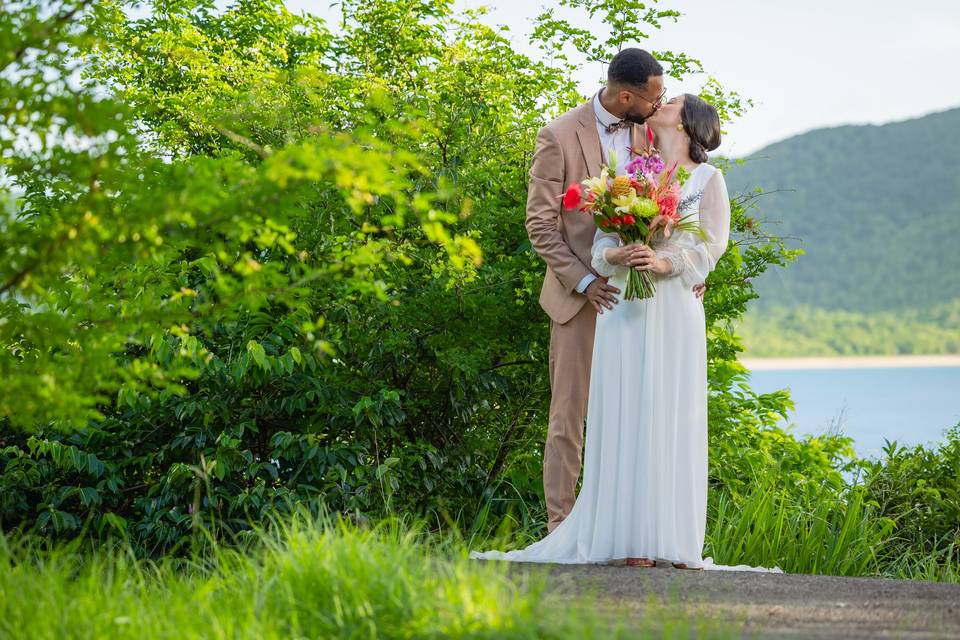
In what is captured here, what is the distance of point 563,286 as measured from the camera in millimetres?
5125

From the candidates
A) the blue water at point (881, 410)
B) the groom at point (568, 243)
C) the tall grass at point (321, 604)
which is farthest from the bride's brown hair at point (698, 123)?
the blue water at point (881, 410)

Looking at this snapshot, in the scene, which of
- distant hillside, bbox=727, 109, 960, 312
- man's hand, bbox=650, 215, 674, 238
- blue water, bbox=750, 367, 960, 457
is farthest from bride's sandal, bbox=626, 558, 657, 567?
distant hillside, bbox=727, 109, 960, 312

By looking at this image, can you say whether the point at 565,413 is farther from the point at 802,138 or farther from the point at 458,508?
the point at 802,138

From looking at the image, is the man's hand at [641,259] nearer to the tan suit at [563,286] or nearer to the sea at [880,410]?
the tan suit at [563,286]

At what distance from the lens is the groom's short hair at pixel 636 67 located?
4.94 meters

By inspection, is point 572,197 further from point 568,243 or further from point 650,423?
point 650,423

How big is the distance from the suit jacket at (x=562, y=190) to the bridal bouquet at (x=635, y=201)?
283 millimetres

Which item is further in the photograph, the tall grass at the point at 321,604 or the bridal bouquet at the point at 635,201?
the bridal bouquet at the point at 635,201

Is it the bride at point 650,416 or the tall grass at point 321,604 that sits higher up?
the bride at point 650,416

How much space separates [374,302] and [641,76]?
5.68ft

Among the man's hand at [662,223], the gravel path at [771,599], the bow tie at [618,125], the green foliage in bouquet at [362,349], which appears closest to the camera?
the gravel path at [771,599]

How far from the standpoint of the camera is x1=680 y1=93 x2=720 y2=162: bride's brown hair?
16.5 feet

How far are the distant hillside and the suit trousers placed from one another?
2055 inches

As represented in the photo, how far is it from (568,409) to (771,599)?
4.66 ft
